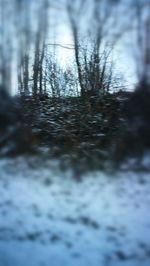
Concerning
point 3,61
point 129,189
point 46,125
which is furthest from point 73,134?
point 129,189

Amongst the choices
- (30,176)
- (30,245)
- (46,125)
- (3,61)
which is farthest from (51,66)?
(30,245)

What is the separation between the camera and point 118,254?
10.6 feet

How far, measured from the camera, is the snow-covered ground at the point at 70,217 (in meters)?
3.26

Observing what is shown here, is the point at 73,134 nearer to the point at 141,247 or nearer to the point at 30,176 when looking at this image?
the point at 30,176

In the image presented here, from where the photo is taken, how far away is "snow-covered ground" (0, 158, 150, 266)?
3264mm

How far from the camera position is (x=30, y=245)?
3.43 m

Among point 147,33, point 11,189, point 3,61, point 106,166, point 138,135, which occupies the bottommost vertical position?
point 11,189

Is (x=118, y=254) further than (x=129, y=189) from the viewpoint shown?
No

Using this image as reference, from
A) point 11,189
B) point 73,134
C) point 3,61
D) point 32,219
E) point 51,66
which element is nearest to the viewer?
point 32,219

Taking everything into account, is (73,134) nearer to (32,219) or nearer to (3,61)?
(3,61)

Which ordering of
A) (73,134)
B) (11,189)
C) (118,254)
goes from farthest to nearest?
(73,134) → (11,189) → (118,254)

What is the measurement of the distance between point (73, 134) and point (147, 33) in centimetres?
333

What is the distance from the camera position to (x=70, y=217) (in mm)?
3619

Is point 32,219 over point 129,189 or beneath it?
beneath
